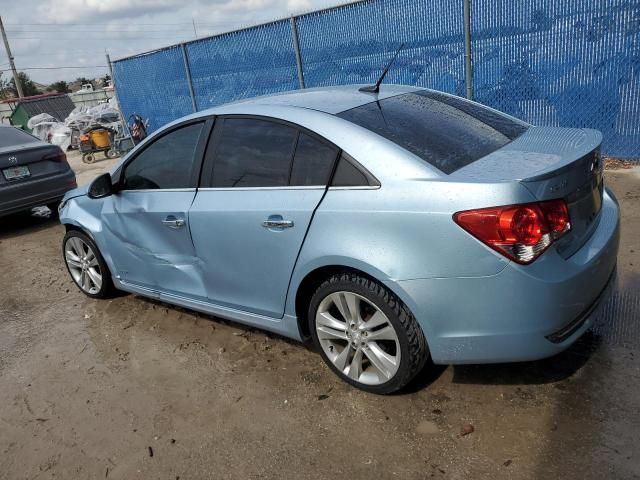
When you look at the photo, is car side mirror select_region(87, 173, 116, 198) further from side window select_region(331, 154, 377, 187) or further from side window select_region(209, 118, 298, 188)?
side window select_region(331, 154, 377, 187)

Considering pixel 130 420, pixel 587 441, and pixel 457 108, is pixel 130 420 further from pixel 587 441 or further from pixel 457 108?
pixel 457 108

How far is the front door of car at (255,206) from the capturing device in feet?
9.54

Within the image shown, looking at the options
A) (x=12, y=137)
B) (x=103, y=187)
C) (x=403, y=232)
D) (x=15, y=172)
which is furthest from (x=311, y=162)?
(x=12, y=137)

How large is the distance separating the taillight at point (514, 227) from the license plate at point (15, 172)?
23.0 feet

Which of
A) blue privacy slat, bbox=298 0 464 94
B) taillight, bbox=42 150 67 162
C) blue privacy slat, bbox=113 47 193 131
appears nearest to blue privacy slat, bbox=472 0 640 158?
blue privacy slat, bbox=298 0 464 94

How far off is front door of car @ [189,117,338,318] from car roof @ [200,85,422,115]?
207 mm

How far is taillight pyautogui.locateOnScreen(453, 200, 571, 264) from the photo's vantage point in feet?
7.50

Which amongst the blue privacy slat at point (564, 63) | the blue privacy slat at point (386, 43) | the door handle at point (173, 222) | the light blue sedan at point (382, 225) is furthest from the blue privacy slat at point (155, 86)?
the door handle at point (173, 222)

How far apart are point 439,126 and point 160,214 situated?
1906 millimetres

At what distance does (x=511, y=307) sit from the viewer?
236 centimetres

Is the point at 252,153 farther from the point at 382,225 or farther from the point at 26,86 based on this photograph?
the point at 26,86

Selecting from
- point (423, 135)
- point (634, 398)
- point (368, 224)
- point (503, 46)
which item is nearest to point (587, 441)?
point (634, 398)

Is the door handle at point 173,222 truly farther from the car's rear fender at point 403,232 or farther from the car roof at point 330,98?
the car's rear fender at point 403,232

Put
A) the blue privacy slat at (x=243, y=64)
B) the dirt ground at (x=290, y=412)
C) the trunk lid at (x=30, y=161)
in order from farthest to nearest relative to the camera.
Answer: the blue privacy slat at (x=243, y=64) < the trunk lid at (x=30, y=161) < the dirt ground at (x=290, y=412)
